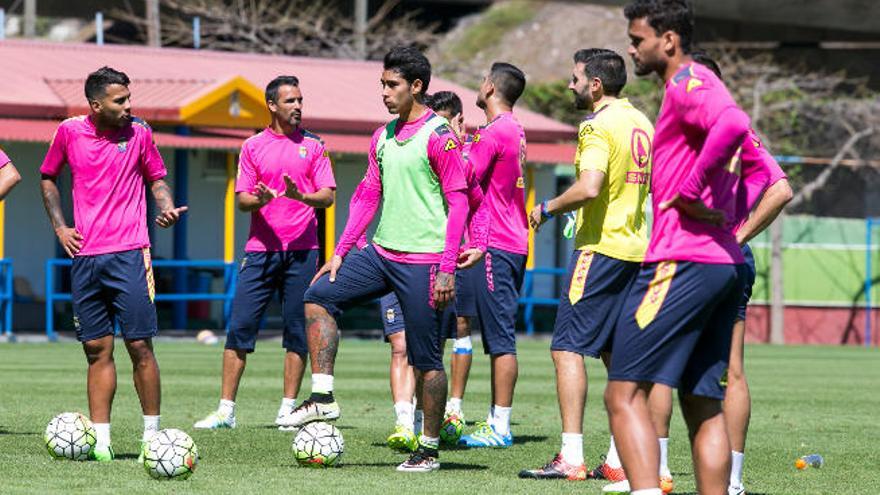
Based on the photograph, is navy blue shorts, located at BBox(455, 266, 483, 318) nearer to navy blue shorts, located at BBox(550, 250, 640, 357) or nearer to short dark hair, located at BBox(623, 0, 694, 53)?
navy blue shorts, located at BBox(550, 250, 640, 357)

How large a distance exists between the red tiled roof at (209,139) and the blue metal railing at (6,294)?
1.90 m

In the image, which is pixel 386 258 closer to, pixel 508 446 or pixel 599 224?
pixel 599 224

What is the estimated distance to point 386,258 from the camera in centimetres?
980

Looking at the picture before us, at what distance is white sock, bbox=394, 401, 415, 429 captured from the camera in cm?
1049

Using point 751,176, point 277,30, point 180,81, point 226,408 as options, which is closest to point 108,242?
point 226,408

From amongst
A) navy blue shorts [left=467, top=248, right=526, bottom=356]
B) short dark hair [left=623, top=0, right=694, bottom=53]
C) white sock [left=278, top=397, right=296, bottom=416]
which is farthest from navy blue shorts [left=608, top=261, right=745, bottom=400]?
white sock [left=278, top=397, right=296, bottom=416]

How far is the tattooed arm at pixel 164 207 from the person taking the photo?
1009 centimetres

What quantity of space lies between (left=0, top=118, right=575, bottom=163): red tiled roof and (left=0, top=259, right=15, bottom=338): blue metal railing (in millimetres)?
1902

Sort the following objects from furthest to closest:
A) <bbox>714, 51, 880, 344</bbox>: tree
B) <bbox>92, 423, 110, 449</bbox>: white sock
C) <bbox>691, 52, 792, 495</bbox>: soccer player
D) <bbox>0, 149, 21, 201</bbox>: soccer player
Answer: <bbox>714, 51, 880, 344</bbox>: tree → <bbox>0, 149, 21, 201</bbox>: soccer player → <bbox>92, 423, 110, 449</bbox>: white sock → <bbox>691, 52, 792, 495</bbox>: soccer player

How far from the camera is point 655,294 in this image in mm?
6969

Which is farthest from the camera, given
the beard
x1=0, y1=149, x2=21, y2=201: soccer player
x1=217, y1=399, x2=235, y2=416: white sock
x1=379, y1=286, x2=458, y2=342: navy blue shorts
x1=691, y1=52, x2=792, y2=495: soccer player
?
x1=217, y1=399, x2=235, y2=416: white sock

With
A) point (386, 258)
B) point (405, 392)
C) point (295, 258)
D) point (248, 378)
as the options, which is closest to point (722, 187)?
point (386, 258)

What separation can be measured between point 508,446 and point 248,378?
22.6ft

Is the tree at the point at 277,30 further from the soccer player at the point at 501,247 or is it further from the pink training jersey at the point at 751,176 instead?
the pink training jersey at the point at 751,176
